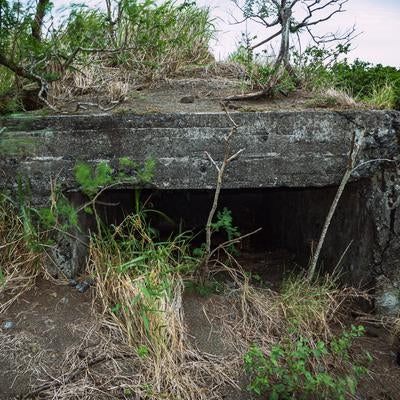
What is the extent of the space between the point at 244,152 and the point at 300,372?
1.37 meters

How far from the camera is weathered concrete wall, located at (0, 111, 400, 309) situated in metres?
3.27

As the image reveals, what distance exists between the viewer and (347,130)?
3.42 meters

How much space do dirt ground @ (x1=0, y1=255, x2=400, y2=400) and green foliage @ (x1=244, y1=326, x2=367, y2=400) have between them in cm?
13

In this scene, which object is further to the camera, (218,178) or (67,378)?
(218,178)

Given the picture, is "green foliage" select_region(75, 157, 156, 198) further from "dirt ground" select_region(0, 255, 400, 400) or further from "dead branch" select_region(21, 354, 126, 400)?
"dead branch" select_region(21, 354, 126, 400)

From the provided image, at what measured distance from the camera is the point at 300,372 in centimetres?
259

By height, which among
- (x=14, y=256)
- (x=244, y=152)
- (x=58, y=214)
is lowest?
(x=14, y=256)

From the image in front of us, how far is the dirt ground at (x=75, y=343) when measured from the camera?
265 centimetres

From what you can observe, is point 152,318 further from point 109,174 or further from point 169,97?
point 169,97

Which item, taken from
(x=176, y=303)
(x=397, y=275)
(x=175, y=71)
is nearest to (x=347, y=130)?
(x=397, y=275)

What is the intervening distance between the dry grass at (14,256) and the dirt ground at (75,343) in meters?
0.08

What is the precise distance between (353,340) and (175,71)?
2.66 meters

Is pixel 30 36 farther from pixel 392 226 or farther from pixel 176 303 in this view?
pixel 392 226

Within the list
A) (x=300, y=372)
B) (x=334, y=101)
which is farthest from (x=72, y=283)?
(x=334, y=101)
